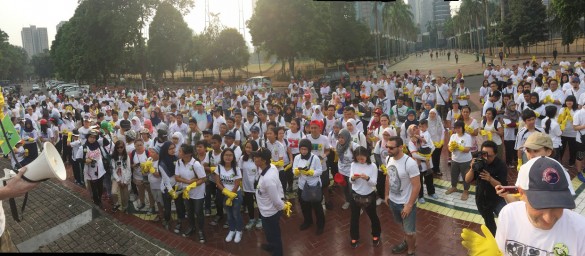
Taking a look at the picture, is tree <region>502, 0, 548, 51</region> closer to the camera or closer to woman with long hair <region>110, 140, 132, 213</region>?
the camera

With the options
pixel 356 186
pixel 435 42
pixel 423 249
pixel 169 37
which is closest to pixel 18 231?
pixel 356 186

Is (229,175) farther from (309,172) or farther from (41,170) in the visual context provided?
(41,170)

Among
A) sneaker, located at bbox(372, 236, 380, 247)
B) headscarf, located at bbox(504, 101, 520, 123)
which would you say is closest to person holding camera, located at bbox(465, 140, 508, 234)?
sneaker, located at bbox(372, 236, 380, 247)

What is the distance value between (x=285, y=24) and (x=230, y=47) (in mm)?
13650

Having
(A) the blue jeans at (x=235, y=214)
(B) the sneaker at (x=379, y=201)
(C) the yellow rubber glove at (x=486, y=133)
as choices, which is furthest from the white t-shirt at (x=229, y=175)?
(C) the yellow rubber glove at (x=486, y=133)

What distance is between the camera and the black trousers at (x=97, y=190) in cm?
810

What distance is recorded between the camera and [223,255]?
5.91m

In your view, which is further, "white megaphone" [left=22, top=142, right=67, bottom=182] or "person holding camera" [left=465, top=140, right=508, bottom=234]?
"person holding camera" [left=465, top=140, right=508, bottom=234]

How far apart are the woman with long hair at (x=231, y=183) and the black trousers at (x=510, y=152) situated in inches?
239

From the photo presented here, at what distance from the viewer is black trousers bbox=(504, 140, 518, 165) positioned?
8664mm

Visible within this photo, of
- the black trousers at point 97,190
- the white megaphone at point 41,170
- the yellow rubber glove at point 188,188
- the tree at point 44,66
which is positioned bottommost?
the black trousers at point 97,190

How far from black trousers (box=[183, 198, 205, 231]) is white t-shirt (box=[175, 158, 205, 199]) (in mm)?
108

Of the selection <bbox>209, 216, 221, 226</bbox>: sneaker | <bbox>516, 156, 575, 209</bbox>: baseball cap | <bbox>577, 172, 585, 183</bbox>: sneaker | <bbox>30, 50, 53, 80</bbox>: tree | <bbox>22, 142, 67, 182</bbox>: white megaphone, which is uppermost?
<bbox>30, 50, 53, 80</bbox>: tree

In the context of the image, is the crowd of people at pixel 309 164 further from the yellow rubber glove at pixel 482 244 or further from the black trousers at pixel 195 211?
the yellow rubber glove at pixel 482 244
